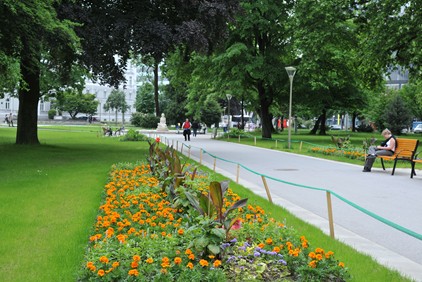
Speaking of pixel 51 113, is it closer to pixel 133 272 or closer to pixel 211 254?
pixel 211 254

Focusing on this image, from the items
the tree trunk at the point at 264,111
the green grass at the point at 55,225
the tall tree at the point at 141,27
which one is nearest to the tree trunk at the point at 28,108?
the tall tree at the point at 141,27

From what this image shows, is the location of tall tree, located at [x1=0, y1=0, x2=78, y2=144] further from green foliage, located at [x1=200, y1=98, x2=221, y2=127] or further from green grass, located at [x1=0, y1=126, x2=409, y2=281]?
green foliage, located at [x1=200, y1=98, x2=221, y2=127]

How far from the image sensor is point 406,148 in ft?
48.8

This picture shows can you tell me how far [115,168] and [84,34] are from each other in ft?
22.0

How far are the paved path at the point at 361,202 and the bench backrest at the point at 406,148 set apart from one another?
576 millimetres

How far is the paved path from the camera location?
5.99m

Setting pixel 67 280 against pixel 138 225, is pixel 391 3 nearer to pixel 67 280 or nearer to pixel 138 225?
pixel 138 225

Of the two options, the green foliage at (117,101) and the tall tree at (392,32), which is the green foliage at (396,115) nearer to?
the tall tree at (392,32)

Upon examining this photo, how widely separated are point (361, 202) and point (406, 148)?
21.2 feet

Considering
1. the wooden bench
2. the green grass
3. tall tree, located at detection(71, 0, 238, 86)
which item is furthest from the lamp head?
the green grass

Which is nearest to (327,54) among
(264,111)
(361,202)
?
(264,111)

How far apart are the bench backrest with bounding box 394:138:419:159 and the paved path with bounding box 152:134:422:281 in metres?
0.58

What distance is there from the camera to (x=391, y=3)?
24.1 metres

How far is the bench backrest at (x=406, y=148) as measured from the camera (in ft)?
47.2
